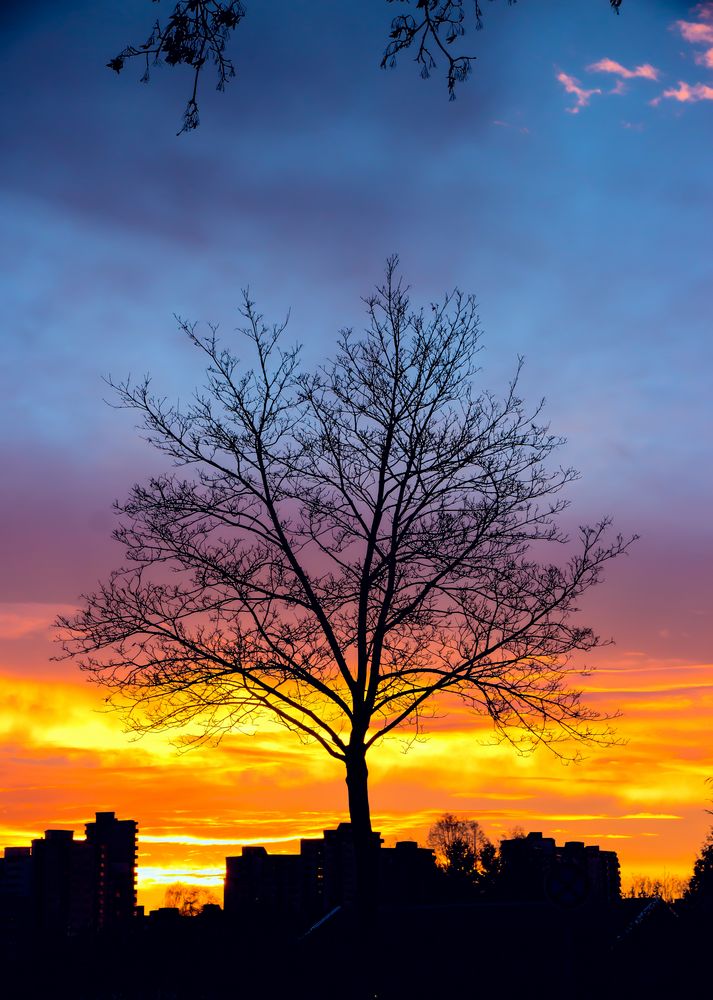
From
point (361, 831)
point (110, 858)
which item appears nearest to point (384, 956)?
point (361, 831)

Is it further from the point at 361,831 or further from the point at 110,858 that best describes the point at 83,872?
the point at 361,831

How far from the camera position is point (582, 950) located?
67.5 feet

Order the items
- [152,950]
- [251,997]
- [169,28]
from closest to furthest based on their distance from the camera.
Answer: [169,28] < [251,997] < [152,950]

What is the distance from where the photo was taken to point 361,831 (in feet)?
61.1

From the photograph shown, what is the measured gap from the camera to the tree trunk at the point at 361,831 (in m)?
18.6

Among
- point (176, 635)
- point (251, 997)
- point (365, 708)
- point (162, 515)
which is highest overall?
point (162, 515)

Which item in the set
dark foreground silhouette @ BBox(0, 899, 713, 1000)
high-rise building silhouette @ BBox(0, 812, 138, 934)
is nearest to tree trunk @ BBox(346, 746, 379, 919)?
dark foreground silhouette @ BBox(0, 899, 713, 1000)

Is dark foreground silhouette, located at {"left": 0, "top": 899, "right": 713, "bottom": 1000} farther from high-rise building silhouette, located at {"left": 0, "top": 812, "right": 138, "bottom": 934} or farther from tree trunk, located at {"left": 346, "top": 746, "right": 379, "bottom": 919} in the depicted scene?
high-rise building silhouette, located at {"left": 0, "top": 812, "right": 138, "bottom": 934}

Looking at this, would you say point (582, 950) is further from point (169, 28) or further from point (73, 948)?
point (169, 28)

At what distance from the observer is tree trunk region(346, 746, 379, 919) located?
18.6 meters

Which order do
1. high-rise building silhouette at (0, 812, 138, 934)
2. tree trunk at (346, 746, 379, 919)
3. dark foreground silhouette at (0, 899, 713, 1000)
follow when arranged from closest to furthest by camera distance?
tree trunk at (346, 746, 379, 919) → dark foreground silhouette at (0, 899, 713, 1000) → high-rise building silhouette at (0, 812, 138, 934)

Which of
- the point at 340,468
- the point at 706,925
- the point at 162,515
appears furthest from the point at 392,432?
the point at 706,925

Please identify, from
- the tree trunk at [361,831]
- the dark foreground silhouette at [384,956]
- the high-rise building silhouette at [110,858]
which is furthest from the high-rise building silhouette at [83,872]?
the tree trunk at [361,831]

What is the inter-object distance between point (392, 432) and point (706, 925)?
35.8 feet
